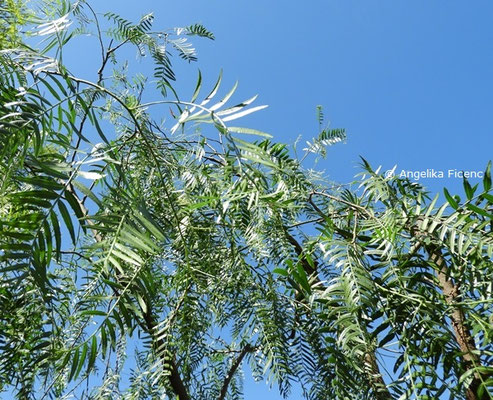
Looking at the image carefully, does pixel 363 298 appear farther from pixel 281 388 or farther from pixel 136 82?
pixel 136 82

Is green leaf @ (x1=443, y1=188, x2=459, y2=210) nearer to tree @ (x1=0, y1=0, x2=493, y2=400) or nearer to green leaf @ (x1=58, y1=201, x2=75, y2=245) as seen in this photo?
tree @ (x1=0, y1=0, x2=493, y2=400)

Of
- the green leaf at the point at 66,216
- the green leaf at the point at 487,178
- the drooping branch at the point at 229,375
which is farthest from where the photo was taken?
the drooping branch at the point at 229,375

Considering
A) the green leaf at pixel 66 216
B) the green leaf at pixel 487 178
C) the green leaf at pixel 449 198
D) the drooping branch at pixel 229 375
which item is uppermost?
the green leaf at pixel 487 178

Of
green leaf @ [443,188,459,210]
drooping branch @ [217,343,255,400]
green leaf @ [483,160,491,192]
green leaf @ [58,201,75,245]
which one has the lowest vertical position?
green leaf @ [58,201,75,245]

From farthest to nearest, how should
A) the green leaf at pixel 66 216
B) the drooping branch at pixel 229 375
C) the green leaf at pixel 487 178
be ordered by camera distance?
the drooping branch at pixel 229 375, the green leaf at pixel 487 178, the green leaf at pixel 66 216

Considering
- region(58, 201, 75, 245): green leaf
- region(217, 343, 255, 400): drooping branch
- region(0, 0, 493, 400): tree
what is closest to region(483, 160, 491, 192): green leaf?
region(0, 0, 493, 400): tree

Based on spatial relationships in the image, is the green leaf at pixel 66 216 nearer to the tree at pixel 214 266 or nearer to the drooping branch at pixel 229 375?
the tree at pixel 214 266

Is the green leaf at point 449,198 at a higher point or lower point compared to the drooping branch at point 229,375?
higher

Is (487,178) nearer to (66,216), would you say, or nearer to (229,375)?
(66,216)

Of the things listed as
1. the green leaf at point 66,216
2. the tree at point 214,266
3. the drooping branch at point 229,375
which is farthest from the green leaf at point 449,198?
the drooping branch at point 229,375

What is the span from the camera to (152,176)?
109cm

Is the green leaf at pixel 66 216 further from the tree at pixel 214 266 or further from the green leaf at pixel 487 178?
the green leaf at pixel 487 178

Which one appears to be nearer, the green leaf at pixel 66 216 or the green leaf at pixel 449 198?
the green leaf at pixel 66 216

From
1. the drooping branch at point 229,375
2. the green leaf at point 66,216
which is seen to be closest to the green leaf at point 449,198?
the green leaf at point 66,216
